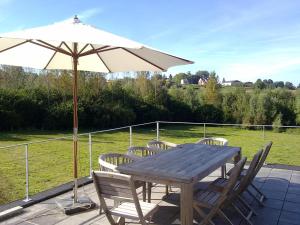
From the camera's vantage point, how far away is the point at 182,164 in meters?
3.93

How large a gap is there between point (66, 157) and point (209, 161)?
24.8ft

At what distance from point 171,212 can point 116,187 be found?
1.39m

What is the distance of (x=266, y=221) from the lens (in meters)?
4.01

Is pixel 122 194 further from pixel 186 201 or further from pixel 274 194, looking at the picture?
pixel 274 194

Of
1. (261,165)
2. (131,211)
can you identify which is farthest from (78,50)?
(261,165)

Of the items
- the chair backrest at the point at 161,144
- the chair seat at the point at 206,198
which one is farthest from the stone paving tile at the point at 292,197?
the chair backrest at the point at 161,144

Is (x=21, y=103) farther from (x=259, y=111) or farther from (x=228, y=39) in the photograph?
(x=259, y=111)

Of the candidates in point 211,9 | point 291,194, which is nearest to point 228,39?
point 211,9

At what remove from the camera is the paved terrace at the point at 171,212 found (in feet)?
12.8

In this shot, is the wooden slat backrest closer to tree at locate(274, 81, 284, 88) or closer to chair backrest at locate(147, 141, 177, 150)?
chair backrest at locate(147, 141, 177, 150)

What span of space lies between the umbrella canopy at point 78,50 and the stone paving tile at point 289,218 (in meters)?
2.32

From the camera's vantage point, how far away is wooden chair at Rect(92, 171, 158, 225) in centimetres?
304

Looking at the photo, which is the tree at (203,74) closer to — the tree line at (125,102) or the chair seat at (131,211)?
the tree line at (125,102)

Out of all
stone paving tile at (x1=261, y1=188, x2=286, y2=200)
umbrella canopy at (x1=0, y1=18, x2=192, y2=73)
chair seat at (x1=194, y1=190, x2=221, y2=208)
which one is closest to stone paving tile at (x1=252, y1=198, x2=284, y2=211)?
stone paving tile at (x1=261, y1=188, x2=286, y2=200)
